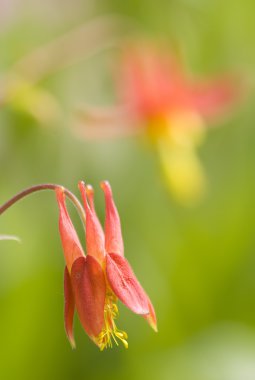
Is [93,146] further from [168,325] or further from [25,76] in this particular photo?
[25,76]

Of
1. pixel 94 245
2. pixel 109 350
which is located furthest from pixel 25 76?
pixel 94 245

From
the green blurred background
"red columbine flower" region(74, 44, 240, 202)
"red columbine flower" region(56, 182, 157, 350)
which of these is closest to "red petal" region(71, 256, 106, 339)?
"red columbine flower" region(56, 182, 157, 350)

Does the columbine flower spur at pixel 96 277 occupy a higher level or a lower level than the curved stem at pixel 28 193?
lower

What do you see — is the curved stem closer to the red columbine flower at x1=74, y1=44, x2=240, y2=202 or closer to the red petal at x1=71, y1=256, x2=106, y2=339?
the red petal at x1=71, y1=256, x2=106, y2=339

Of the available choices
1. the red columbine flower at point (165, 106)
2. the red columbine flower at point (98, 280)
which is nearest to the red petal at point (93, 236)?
the red columbine flower at point (98, 280)

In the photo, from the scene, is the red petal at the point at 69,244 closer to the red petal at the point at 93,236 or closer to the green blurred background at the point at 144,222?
the red petal at the point at 93,236

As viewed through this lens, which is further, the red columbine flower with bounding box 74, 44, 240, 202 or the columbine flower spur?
the red columbine flower with bounding box 74, 44, 240, 202

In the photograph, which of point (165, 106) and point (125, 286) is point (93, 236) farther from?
point (165, 106)

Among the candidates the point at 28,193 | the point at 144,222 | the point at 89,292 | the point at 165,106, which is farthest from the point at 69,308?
the point at 144,222
